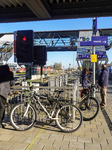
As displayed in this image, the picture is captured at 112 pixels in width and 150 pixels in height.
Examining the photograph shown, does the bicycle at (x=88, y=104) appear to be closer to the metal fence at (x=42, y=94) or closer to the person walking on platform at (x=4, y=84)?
the metal fence at (x=42, y=94)

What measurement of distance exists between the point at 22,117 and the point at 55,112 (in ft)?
2.96

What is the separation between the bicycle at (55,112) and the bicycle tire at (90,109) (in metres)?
0.99

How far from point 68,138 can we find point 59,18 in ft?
12.8

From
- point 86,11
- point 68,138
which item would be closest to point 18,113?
point 68,138

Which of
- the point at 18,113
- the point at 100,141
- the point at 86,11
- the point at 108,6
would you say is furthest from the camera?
the point at 86,11

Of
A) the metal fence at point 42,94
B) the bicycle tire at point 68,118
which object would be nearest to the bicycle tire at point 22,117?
the metal fence at point 42,94

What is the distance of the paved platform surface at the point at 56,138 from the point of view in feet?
10.9

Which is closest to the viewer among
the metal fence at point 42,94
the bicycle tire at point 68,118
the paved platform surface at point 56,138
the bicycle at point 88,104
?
the paved platform surface at point 56,138

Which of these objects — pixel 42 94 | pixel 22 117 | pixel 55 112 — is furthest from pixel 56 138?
pixel 42 94

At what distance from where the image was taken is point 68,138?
3.71 m

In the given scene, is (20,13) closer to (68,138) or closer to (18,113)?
(18,113)

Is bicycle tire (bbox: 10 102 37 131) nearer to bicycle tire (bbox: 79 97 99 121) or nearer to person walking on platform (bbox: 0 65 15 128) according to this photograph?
person walking on platform (bbox: 0 65 15 128)

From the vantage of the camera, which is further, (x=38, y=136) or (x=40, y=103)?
(x=40, y=103)

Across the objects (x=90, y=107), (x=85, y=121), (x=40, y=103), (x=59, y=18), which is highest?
(x=59, y=18)
